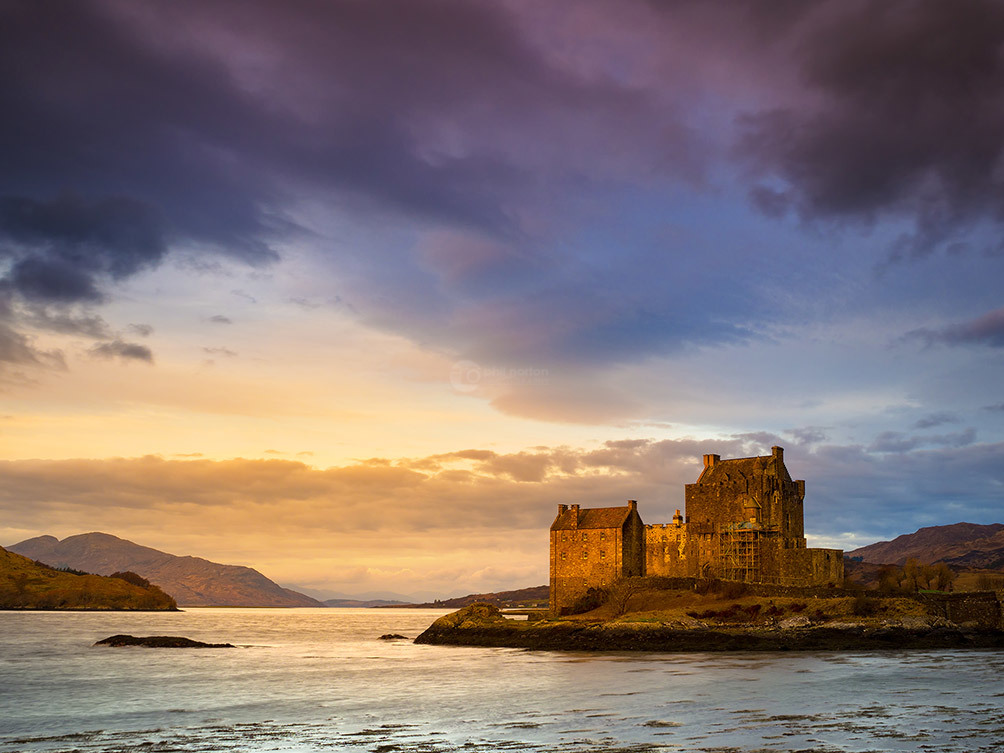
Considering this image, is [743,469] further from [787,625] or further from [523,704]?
[523,704]

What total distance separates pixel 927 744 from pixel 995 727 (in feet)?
15.1

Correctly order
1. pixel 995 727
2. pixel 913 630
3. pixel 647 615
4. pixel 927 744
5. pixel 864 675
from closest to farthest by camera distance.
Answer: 1. pixel 927 744
2. pixel 995 727
3. pixel 864 675
4. pixel 913 630
5. pixel 647 615

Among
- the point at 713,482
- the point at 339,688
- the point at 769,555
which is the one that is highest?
the point at 713,482

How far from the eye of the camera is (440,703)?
4238cm

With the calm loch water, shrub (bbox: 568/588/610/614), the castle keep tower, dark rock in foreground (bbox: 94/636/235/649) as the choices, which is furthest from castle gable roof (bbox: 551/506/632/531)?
dark rock in foreground (bbox: 94/636/235/649)

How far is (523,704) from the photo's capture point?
134 ft

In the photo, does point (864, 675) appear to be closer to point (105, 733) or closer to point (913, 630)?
point (913, 630)

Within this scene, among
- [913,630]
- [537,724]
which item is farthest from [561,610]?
[537,724]

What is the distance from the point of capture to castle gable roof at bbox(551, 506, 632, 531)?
8462 centimetres

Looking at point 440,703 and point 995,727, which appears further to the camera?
point 440,703

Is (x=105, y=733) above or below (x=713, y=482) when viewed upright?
below

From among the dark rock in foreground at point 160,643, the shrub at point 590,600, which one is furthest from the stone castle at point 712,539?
the dark rock in foreground at point 160,643

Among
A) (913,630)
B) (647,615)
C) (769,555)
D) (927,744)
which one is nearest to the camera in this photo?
(927,744)

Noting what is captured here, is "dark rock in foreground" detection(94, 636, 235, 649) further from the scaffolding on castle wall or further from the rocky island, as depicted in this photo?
the scaffolding on castle wall
